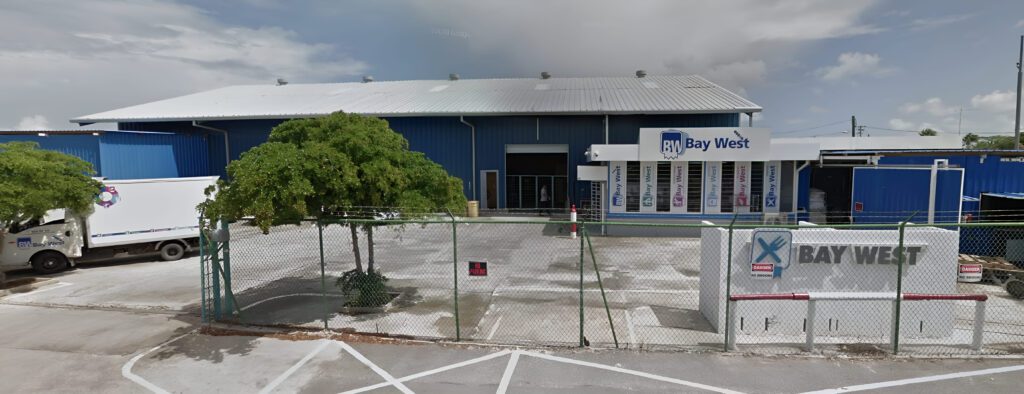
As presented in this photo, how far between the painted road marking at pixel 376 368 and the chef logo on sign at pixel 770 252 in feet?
18.4

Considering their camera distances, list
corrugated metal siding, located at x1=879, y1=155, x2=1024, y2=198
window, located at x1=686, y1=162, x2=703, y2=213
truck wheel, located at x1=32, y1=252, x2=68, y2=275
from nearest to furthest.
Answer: truck wheel, located at x1=32, y1=252, x2=68, y2=275
corrugated metal siding, located at x1=879, y1=155, x2=1024, y2=198
window, located at x1=686, y1=162, x2=703, y2=213

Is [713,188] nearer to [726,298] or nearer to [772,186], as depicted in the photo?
[772,186]

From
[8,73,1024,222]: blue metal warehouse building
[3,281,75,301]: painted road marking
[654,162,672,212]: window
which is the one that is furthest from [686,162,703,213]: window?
[3,281,75,301]: painted road marking

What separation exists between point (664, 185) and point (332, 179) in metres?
14.3

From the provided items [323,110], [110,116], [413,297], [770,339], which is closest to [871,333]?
[770,339]

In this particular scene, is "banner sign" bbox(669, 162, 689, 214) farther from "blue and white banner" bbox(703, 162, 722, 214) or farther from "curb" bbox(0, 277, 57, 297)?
"curb" bbox(0, 277, 57, 297)

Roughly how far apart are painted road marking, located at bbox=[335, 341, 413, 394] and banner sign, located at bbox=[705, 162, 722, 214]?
15.1m

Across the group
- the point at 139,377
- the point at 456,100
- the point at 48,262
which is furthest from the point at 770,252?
the point at 456,100

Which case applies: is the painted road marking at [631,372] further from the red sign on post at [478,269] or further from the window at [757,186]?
the window at [757,186]

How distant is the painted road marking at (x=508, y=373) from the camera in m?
6.24

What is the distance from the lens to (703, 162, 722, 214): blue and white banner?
1873 cm

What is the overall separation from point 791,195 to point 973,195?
5.19m

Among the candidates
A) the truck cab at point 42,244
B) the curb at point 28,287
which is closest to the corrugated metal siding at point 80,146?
the truck cab at point 42,244

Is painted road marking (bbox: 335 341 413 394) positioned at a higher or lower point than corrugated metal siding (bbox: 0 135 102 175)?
lower
